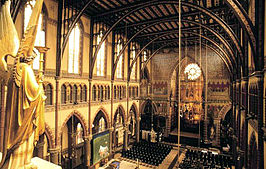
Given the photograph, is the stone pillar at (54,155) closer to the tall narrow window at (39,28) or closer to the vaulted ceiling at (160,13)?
the tall narrow window at (39,28)

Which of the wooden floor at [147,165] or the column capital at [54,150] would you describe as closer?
the column capital at [54,150]

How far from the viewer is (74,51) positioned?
12000 mm

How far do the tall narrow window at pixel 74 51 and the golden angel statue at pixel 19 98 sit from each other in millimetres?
9165

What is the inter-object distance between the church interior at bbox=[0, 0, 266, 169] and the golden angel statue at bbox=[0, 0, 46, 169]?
231mm

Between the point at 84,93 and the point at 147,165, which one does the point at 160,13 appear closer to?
the point at 84,93

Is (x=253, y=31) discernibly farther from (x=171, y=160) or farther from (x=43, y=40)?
(x=171, y=160)

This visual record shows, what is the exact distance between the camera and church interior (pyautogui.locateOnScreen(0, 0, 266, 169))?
21.2 ft

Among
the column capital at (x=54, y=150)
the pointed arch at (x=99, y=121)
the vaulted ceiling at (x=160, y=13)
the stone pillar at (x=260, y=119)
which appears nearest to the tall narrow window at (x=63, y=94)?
the column capital at (x=54, y=150)

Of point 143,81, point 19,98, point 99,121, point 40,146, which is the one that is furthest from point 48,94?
point 143,81

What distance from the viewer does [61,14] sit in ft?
33.5

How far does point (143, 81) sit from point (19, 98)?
20518 millimetres

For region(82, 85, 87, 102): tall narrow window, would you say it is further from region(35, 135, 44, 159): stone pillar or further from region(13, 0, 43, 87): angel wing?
region(13, 0, 43, 87): angel wing

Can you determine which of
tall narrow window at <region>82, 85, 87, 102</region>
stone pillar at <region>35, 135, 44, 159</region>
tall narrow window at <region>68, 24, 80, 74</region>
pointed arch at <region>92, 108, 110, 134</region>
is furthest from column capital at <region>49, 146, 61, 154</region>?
tall narrow window at <region>68, 24, 80, 74</region>

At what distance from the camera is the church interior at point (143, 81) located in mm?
6457
